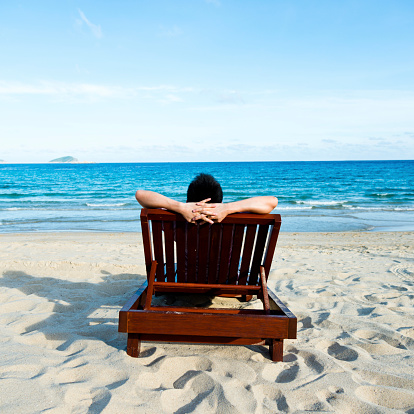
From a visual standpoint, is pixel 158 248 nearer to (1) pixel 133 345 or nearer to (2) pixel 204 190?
(2) pixel 204 190

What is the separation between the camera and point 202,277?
334 centimetres

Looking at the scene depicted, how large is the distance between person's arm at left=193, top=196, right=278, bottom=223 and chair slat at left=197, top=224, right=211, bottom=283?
0.19 metres

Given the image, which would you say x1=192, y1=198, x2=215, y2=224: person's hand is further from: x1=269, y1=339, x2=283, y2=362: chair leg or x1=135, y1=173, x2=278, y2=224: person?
x1=269, y1=339, x2=283, y2=362: chair leg

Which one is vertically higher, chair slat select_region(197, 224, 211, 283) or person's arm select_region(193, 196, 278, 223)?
person's arm select_region(193, 196, 278, 223)

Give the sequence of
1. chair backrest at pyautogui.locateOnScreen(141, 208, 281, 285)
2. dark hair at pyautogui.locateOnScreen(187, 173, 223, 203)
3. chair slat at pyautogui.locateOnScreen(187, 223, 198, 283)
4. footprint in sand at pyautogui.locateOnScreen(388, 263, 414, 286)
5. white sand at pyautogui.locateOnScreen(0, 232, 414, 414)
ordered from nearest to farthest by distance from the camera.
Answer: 1. white sand at pyautogui.locateOnScreen(0, 232, 414, 414)
2. chair backrest at pyautogui.locateOnScreen(141, 208, 281, 285)
3. chair slat at pyautogui.locateOnScreen(187, 223, 198, 283)
4. dark hair at pyautogui.locateOnScreen(187, 173, 223, 203)
5. footprint in sand at pyautogui.locateOnScreen(388, 263, 414, 286)

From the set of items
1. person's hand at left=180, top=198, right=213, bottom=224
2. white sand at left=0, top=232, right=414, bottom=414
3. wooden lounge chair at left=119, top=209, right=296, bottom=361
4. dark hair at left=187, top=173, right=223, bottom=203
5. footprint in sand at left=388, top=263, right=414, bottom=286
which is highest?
dark hair at left=187, top=173, right=223, bottom=203

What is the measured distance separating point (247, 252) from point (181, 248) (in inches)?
23.1

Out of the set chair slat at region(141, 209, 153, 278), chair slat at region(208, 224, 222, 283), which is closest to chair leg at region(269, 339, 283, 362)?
chair slat at region(208, 224, 222, 283)

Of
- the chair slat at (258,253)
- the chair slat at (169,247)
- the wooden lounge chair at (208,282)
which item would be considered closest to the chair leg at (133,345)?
the wooden lounge chair at (208,282)

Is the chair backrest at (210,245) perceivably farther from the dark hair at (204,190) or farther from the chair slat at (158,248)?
the dark hair at (204,190)

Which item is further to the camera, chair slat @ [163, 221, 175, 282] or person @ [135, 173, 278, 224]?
chair slat @ [163, 221, 175, 282]

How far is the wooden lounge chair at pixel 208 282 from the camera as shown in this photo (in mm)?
2521

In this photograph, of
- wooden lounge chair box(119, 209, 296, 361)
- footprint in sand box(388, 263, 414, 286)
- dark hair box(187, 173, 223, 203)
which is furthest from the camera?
footprint in sand box(388, 263, 414, 286)

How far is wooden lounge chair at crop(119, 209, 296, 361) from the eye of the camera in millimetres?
2521
